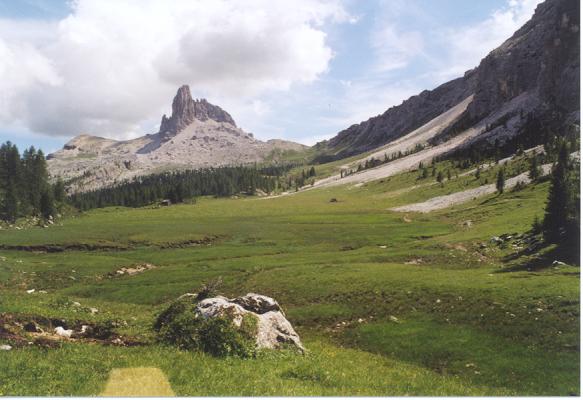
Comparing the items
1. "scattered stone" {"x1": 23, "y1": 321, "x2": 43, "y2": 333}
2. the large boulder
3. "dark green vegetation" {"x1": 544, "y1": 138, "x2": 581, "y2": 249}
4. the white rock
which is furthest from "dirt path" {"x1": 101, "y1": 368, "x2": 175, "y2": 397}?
"dark green vegetation" {"x1": 544, "y1": 138, "x2": 581, "y2": 249}

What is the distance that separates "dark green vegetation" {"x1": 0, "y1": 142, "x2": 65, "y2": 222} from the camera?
12043cm

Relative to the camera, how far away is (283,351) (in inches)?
762

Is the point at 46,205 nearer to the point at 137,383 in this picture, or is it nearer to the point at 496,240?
the point at 496,240

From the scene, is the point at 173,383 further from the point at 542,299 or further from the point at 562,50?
the point at 562,50

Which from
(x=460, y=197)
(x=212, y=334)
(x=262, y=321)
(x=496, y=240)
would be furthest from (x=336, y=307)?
(x=460, y=197)

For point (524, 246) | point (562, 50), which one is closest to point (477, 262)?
point (524, 246)

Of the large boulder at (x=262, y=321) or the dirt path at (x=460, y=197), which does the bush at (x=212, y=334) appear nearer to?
the large boulder at (x=262, y=321)

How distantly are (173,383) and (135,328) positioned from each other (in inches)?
389

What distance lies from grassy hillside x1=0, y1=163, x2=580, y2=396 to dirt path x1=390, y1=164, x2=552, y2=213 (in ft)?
143

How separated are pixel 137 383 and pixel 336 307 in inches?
897

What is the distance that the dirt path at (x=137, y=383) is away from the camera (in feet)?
41.1

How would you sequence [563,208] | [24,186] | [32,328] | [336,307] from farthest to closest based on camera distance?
[24,186]
[563,208]
[336,307]
[32,328]

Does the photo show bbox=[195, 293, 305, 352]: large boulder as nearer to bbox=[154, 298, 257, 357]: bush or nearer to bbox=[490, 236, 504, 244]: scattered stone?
bbox=[154, 298, 257, 357]: bush

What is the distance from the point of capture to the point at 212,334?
18188 mm
